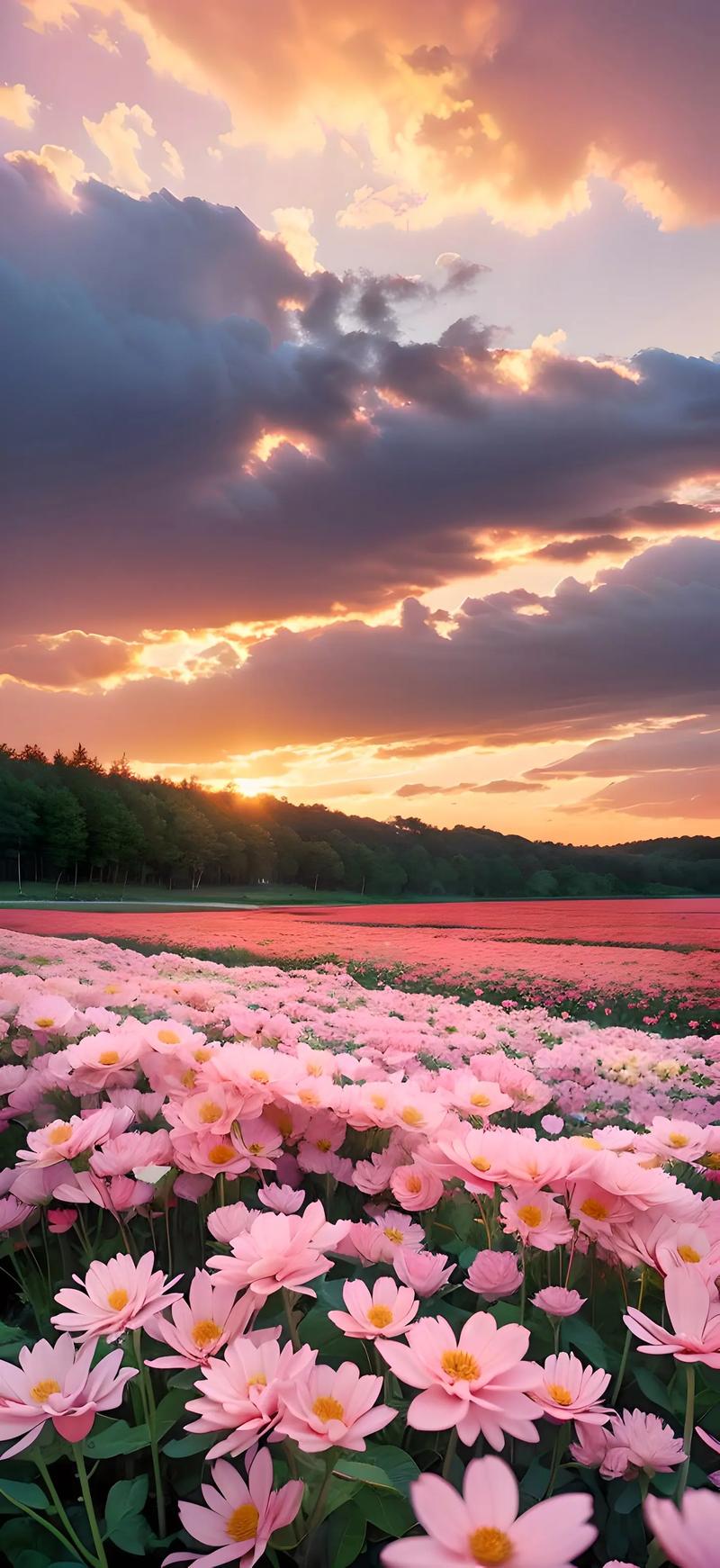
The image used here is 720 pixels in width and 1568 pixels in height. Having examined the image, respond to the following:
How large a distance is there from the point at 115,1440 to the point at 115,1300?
184 mm

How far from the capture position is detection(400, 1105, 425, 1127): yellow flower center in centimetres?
174

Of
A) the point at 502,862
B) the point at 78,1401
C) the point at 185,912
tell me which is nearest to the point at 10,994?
the point at 78,1401

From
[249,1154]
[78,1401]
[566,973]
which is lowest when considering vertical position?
[566,973]

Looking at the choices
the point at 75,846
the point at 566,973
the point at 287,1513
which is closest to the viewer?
the point at 287,1513

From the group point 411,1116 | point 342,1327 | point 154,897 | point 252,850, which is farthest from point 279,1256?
point 252,850

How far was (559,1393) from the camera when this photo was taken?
1090 millimetres

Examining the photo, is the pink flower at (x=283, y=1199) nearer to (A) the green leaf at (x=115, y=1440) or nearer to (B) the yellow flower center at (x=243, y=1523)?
(A) the green leaf at (x=115, y=1440)

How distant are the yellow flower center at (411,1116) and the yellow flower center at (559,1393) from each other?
0.65m

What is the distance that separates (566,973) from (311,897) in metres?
18.9

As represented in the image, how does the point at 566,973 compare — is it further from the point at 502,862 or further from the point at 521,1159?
the point at 502,862

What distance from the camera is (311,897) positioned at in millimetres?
29156

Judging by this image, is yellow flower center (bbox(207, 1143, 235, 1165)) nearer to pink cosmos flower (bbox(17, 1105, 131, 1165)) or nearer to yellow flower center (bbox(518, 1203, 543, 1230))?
pink cosmos flower (bbox(17, 1105, 131, 1165))

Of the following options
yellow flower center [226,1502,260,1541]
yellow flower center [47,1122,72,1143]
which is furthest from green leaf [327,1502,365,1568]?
yellow flower center [47,1122,72,1143]

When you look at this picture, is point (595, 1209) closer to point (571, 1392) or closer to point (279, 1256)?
point (571, 1392)
